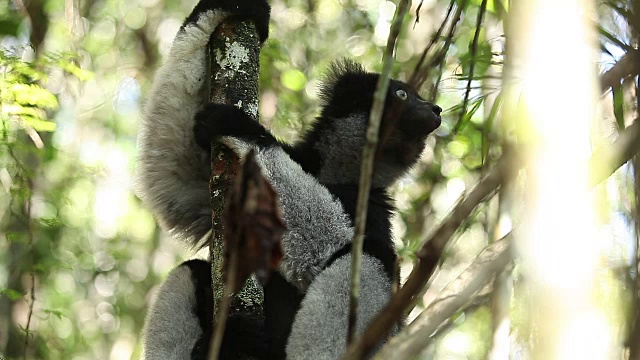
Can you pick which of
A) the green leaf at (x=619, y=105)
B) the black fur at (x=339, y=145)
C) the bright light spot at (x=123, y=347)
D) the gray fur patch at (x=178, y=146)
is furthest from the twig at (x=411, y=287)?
the bright light spot at (x=123, y=347)

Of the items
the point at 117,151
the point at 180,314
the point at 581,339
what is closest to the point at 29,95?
the point at 180,314

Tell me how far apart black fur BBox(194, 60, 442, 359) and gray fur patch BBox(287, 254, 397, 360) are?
142mm

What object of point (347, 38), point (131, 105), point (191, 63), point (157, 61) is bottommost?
point (191, 63)

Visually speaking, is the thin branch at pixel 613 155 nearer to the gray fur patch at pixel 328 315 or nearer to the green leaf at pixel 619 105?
the green leaf at pixel 619 105

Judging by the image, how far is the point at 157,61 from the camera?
1202 centimetres

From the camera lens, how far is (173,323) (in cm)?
424

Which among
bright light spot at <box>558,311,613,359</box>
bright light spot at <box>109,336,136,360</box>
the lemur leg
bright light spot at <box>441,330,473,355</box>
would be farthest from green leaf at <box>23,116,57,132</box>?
bright light spot at <box>109,336,136,360</box>

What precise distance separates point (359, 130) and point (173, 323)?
1723 mm

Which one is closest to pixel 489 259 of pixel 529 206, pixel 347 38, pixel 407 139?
pixel 529 206

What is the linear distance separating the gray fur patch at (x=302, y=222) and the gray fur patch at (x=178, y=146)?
69 cm

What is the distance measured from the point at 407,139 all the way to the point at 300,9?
6.56 meters

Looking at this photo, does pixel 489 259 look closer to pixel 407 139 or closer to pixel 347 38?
pixel 407 139

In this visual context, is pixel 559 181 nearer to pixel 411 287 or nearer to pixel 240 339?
pixel 411 287

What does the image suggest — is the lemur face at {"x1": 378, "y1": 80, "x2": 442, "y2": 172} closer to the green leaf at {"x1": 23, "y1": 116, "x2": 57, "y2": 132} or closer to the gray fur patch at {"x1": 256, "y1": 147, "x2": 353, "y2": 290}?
the gray fur patch at {"x1": 256, "y1": 147, "x2": 353, "y2": 290}
